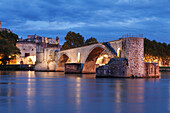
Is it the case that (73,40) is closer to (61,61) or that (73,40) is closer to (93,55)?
(61,61)

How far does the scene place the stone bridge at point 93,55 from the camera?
34406 millimetres

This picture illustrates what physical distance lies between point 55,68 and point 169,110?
60.4 meters

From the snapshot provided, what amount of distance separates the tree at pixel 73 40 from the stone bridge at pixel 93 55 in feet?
51.5

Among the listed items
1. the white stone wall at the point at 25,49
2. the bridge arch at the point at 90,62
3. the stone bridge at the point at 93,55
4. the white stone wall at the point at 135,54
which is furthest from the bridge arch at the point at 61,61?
the white stone wall at the point at 135,54

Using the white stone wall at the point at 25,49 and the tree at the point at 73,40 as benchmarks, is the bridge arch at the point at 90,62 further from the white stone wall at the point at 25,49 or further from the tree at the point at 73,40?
the white stone wall at the point at 25,49

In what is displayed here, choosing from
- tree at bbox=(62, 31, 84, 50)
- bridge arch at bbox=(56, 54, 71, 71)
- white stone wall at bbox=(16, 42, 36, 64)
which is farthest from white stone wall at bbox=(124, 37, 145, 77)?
white stone wall at bbox=(16, 42, 36, 64)

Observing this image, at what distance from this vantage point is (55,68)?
69562 mm

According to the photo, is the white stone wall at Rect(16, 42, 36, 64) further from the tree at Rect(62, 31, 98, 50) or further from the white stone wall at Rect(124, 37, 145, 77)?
the white stone wall at Rect(124, 37, 145, 77)

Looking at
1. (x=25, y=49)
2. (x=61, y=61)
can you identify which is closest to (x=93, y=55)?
(x=61, y=61)

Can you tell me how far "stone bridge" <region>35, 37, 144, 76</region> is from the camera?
3441 cm

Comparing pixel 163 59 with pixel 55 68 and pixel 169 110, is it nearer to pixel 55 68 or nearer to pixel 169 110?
pixel 55 68

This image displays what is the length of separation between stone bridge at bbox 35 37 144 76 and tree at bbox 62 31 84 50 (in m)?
15.7

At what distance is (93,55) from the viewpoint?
5159 centimetres

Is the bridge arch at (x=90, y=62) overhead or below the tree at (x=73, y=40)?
below
